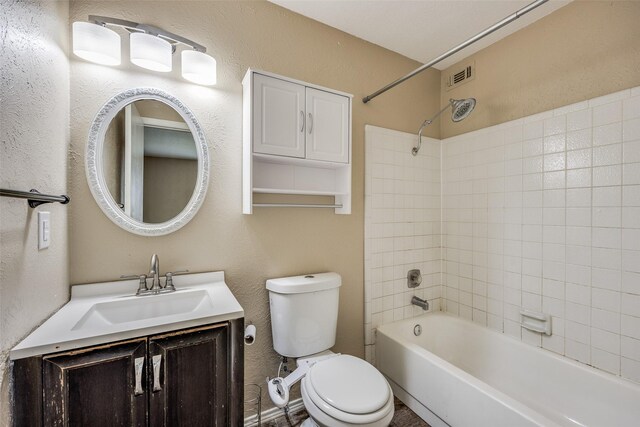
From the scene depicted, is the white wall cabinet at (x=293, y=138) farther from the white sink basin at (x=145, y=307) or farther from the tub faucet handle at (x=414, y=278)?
the tub faucet handle at (x=414, y=278)

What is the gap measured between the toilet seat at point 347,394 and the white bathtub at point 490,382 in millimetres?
456

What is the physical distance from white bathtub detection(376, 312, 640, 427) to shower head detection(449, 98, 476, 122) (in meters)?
1.50

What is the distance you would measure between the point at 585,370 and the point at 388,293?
1.13m

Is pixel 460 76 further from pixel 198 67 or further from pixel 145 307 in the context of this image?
pixel 145 307

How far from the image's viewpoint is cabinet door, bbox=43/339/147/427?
856 mm

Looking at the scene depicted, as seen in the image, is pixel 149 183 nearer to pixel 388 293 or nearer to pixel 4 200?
pixel 4 200

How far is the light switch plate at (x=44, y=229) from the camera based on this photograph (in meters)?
1.00

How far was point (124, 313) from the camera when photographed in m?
1.24

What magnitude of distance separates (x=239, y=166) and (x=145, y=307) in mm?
835

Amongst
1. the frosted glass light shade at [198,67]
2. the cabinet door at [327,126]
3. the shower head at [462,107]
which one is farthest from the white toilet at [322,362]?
the shower head at [462,107]

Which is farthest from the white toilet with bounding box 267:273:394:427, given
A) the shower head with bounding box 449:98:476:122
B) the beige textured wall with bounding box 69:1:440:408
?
the shower head with bounding box 449:98:476:122

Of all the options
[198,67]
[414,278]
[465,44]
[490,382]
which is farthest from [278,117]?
[490,382]

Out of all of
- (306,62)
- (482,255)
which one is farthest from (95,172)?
(482,255)

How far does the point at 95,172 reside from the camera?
1299 mm
